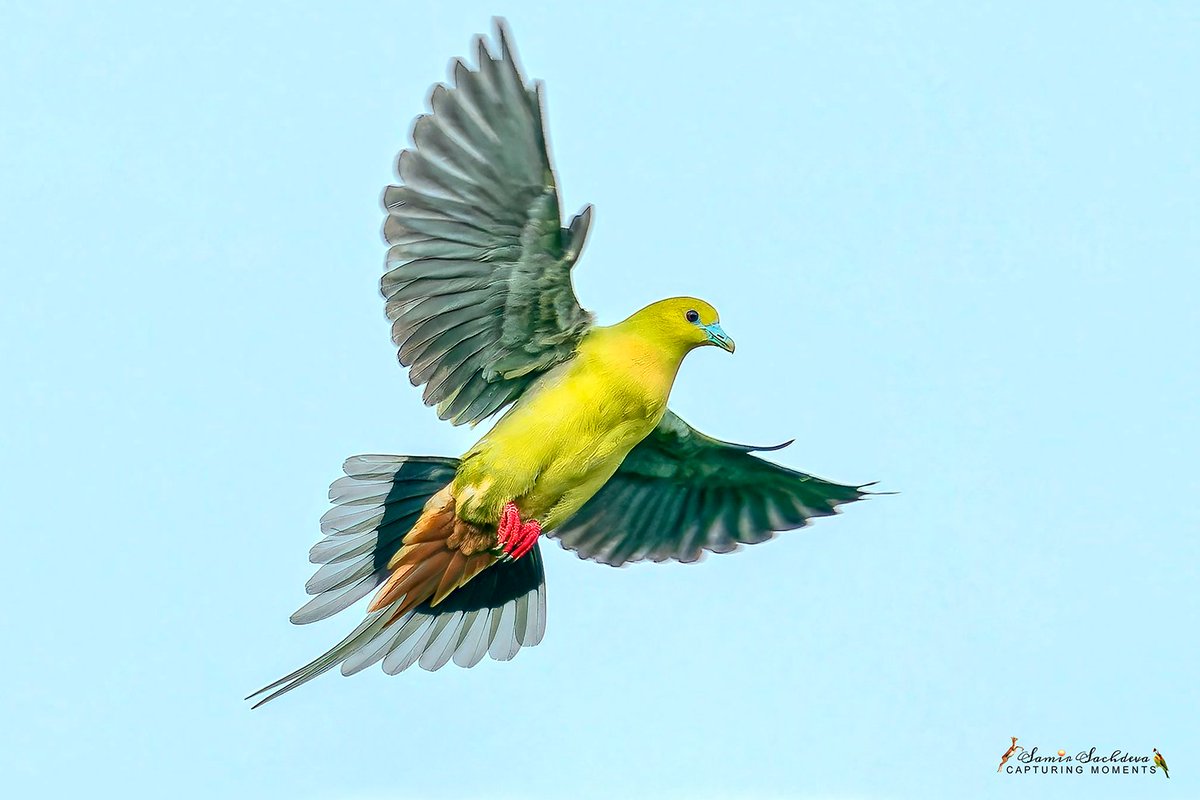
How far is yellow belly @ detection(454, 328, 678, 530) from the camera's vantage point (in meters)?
6.32

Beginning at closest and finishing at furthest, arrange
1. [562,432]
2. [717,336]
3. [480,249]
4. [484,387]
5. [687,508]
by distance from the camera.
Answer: [480,249] < [562,432] < [484,387] < [717,336] < [687,508]

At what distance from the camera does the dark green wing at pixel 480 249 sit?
19.0 ft

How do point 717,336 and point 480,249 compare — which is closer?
point 480,249

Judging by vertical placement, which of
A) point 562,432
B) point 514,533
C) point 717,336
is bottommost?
point 514,533

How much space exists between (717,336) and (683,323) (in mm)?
176

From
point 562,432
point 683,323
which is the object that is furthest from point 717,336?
point 562,432

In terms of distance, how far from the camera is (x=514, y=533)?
6.41 m

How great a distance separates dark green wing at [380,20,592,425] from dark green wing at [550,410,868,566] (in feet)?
3.68

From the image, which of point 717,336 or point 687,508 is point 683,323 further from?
point 687,508

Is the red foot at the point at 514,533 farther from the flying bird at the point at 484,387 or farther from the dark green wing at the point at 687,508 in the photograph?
the dark green wing at the point at 687,508

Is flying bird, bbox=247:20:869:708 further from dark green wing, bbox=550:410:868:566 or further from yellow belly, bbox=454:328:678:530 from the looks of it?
dark green wing, bbox=550:410:868:566

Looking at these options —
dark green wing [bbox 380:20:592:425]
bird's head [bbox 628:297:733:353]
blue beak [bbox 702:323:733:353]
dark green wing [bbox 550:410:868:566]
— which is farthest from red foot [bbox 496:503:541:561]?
blue beak [bbox 702:323:733:353]

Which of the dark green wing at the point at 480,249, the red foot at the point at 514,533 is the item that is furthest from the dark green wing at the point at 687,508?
the dark green wing at the point at 480,249

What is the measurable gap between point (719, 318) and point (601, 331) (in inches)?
21.9
